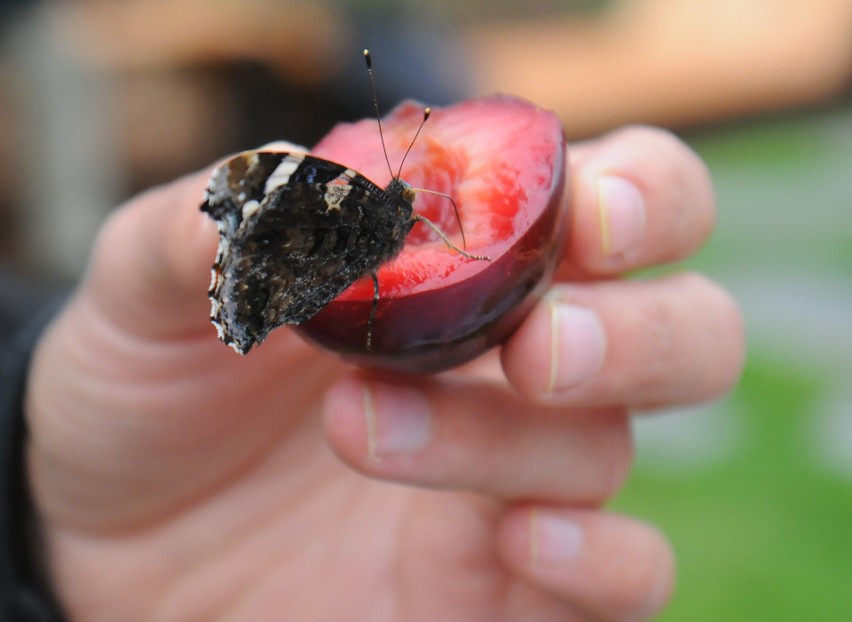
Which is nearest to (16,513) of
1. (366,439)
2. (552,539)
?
(366,439)

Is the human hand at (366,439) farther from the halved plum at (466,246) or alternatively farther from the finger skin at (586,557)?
the halved plum at (466,246)

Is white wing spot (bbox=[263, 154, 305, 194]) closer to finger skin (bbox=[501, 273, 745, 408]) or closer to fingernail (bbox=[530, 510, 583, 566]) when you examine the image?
finger skin (bbox=[501, 273, 745, 408])

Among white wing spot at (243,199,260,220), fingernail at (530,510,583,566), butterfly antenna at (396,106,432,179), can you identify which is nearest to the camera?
white wing spot at (243,199,260,220)

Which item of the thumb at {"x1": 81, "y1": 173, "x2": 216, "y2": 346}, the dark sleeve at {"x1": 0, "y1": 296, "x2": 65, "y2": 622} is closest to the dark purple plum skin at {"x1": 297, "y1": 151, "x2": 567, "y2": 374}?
the thumb at {"x1": 81, "y1": 173, "x2": 216, "y2": 346}

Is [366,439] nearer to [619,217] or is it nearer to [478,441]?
[478,441]

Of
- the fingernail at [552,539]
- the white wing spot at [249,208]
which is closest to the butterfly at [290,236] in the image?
the white wing spot at [249,208]

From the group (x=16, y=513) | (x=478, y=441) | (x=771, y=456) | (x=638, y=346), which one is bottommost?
(x=771, y=456)

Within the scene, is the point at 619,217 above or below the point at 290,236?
below
